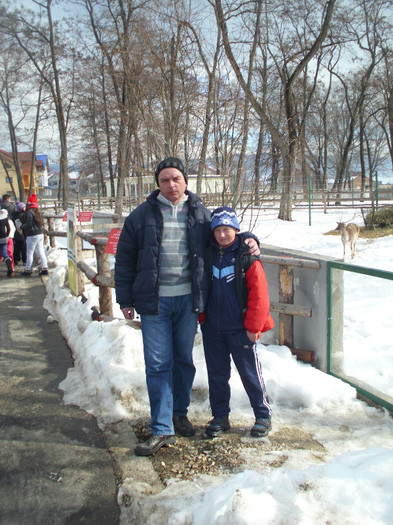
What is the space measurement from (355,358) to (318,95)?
43317 millimetres

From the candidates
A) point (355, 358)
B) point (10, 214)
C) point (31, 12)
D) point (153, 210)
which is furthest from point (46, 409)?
point (31, 12)

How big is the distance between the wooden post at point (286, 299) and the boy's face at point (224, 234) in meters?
1.55

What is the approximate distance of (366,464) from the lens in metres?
2.52

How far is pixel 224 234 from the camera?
317 cm

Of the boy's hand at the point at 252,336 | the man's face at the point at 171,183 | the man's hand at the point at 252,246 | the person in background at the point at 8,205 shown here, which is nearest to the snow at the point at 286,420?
the boy's hand at the point at 252,336

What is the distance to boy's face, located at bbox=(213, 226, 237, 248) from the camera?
10.4ft

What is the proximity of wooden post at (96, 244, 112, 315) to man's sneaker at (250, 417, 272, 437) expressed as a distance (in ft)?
10.4

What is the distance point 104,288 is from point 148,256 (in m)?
3.05

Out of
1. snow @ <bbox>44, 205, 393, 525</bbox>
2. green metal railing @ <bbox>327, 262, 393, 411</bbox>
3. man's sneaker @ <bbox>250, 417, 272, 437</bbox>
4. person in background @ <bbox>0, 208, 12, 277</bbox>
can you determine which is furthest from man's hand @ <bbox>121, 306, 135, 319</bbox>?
person in background @ <bbox>0, 208, 12, 277</bbox>

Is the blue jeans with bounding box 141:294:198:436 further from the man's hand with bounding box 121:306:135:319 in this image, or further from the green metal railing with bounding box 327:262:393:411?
the green metal railing with bounding box 327:262:393:411

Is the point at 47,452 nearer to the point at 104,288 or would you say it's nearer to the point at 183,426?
the point at 183,426

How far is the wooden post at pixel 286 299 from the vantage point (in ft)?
15.2

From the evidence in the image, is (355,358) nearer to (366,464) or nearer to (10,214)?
(366,464)

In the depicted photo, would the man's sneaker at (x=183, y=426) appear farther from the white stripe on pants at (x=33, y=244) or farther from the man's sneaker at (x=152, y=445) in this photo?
the white stripe on pants at (x=33, y=244)
